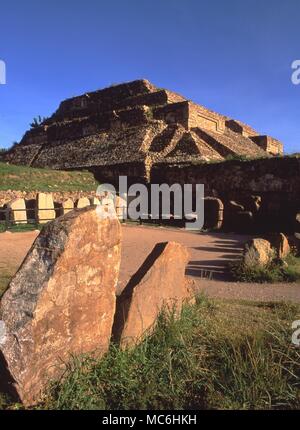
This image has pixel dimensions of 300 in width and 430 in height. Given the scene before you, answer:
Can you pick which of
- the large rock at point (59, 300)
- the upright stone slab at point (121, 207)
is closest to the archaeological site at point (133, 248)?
the large rock at point (59, 300)

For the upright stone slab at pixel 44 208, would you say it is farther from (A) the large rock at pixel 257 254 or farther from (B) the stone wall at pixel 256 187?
(A) the large rock at pixel 257 254

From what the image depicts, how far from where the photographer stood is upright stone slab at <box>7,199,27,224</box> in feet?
43.7

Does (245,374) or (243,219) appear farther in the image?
(243,219)

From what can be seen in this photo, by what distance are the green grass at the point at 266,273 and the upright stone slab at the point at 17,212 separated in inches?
318

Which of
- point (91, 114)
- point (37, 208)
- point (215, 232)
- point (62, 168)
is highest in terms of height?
point (91, 114)

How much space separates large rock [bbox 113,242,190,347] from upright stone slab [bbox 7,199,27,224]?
9.85 metres

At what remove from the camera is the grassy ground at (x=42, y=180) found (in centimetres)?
1708

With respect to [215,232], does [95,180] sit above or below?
above

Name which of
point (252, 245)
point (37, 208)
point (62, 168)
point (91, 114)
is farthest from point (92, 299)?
point (91, 114)

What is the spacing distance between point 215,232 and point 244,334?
1101cm

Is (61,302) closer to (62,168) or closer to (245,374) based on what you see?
(245,374)

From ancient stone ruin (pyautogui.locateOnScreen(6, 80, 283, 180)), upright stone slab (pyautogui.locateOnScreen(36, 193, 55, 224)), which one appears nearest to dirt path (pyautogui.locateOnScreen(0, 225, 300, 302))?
upright stone slab (pyautogui.locateOnScreen(36, 193, 55, 224))

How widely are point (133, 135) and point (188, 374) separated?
20122 mm
